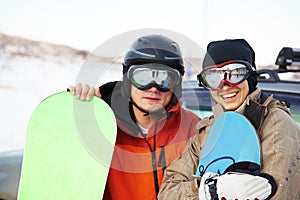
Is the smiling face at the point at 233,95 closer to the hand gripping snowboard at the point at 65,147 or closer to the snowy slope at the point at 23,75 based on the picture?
the hand gripping snowboard at the point at 65,147

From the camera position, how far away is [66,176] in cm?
254

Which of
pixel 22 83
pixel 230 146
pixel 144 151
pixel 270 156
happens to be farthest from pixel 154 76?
pixel 22 83

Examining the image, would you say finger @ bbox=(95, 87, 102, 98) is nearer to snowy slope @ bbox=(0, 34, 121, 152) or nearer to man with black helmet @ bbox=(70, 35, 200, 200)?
man with black helmet @ bbox=(70, 35, 200, 200)

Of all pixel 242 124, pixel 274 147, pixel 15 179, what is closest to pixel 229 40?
pixel 242 124

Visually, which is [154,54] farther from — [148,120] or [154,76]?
[148,120]

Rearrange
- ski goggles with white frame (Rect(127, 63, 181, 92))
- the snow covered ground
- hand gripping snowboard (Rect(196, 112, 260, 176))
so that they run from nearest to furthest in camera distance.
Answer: hand gripping snowboard (Rect(196, 112, 260, 176)), ski goggles with white frame (Rect(127, 63, 181, 92)), the snow covered ground

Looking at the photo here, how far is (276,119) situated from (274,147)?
0.39ft

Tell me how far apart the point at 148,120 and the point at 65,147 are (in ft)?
1.70

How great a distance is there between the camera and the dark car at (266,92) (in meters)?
2.77

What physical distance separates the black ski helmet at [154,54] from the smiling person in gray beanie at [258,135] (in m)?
0.18

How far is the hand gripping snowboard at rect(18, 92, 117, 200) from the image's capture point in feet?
8.23

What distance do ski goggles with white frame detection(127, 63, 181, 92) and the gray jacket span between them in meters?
0.26

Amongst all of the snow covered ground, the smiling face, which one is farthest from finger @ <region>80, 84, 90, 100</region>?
the snow covered ground

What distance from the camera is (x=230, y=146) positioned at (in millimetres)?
2088
